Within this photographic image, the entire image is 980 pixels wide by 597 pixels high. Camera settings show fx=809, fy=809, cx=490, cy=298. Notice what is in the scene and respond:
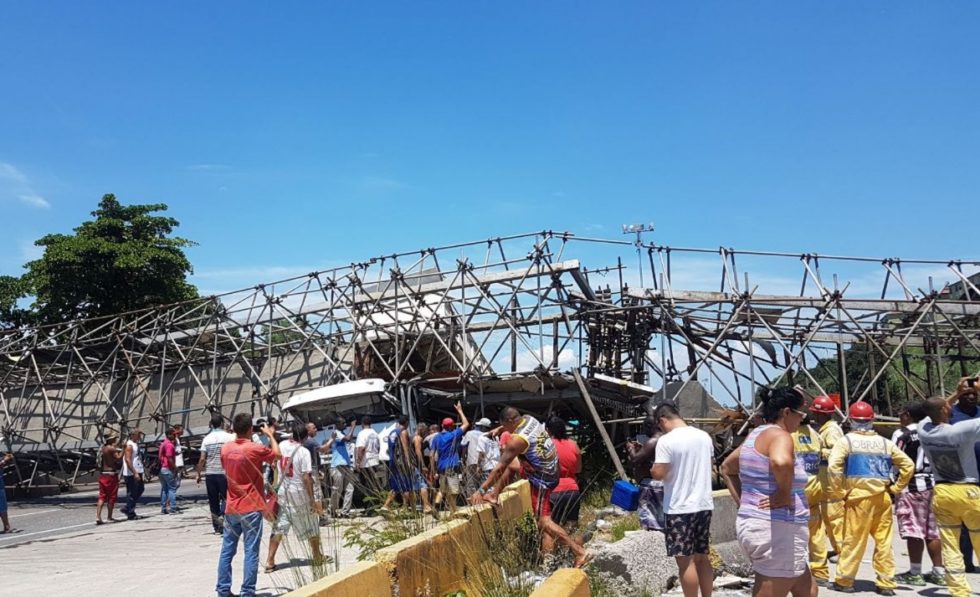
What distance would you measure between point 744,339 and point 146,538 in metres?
11.3

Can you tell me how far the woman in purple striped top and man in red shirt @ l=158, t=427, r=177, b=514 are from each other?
12.6 meters

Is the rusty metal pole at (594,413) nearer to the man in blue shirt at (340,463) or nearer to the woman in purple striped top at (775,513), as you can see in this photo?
the man in blue shirt at (340,463)

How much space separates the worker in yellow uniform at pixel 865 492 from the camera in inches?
292

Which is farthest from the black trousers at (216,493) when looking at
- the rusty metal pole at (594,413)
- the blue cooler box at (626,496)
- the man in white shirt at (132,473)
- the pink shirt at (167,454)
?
the rusty metal pole at (594,413)

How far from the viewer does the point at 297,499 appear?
8836 mm

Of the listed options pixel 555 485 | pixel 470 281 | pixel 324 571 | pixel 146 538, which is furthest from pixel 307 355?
pixel 324 571

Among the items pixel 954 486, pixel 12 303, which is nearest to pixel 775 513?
pixel 954 486

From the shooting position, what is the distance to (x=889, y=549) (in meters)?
7.45

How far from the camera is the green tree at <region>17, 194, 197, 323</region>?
94.5 ft

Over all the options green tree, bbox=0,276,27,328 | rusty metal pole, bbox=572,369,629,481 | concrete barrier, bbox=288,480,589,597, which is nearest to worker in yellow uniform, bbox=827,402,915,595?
concrete barrier, bbox=288,480,589,597

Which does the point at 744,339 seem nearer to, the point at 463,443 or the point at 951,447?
the point at 463,443

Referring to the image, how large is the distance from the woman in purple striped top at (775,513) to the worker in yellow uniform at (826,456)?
2.55 m

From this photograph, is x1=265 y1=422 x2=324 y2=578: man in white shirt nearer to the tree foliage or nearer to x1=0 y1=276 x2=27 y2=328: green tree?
the tree foliage

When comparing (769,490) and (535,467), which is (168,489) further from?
(769,490)
